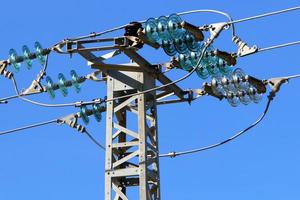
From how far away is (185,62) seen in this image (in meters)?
19.2

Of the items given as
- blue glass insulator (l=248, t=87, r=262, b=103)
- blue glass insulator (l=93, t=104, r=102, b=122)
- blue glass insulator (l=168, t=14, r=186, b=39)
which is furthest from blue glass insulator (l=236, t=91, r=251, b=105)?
blue glass insulator (l=93, t=104, r=102, b=122)

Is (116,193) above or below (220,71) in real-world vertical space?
below

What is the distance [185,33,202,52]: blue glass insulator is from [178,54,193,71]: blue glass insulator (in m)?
0.62

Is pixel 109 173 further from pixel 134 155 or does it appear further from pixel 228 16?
pixel 228 16

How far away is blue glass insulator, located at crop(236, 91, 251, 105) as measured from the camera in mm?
19547

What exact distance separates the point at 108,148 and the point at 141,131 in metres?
0.69

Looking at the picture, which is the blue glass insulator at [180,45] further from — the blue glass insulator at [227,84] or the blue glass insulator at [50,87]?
the blue glass insulator at [50,87]

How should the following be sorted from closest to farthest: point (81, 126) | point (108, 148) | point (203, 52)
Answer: point (203, 52) < point (108, 148) < point (81, 126)

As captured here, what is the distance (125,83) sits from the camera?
19.3 m

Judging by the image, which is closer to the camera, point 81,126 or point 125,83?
point 125,83

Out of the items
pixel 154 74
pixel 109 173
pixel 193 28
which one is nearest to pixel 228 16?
pixel 193 28

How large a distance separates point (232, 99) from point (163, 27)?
8.34 feet

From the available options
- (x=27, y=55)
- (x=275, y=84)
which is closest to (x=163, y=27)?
(x=275, y=84)

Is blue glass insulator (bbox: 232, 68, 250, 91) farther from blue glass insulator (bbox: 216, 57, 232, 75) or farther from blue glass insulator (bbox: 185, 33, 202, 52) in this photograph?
blue glass insulator (bbox: 185, 33, 202, 52)
